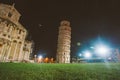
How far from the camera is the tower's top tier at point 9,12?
3834 centimetres

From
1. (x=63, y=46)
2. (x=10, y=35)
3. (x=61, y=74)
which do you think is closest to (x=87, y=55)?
(x=63, y=46)

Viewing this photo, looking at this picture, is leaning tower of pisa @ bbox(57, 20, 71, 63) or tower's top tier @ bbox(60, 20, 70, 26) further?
tower's top tier @ bbox(60, 20, 70, 26)

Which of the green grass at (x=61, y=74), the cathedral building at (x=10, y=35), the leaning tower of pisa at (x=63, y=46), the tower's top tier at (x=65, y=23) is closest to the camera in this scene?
the green grass at (x=61, y=74)

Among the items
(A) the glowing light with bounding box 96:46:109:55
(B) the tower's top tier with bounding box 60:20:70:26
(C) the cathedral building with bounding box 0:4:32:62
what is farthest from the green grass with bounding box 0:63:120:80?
(A) the glowing light with bounding box 96:46:109:55

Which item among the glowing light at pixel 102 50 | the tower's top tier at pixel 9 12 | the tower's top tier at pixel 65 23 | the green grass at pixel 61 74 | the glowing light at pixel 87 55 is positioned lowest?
the green grass at pixel 61 74

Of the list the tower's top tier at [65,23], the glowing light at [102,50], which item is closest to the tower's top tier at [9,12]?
the tower's top tier at [65,23]

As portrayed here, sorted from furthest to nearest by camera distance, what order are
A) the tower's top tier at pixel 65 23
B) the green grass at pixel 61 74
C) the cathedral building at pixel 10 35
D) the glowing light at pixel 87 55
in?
the glowing light at pixel 87 55 < the tower's top tier at pixel 65 23 < the cathedral building at pixel 10 35 < the green grass at pixel 61 74

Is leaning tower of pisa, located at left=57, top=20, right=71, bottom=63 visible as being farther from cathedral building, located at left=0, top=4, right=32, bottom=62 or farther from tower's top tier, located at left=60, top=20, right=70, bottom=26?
cathedral building, located at left=0, top=4, right=32, bottom=62

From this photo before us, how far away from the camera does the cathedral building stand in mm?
36369

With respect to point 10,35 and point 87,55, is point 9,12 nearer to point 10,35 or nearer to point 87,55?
point 10,35

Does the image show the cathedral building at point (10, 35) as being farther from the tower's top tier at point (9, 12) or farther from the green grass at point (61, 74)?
the green grass at point (61, 74)

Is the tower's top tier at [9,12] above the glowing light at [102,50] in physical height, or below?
above

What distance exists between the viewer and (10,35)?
127 feet

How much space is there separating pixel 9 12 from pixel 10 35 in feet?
22.2
